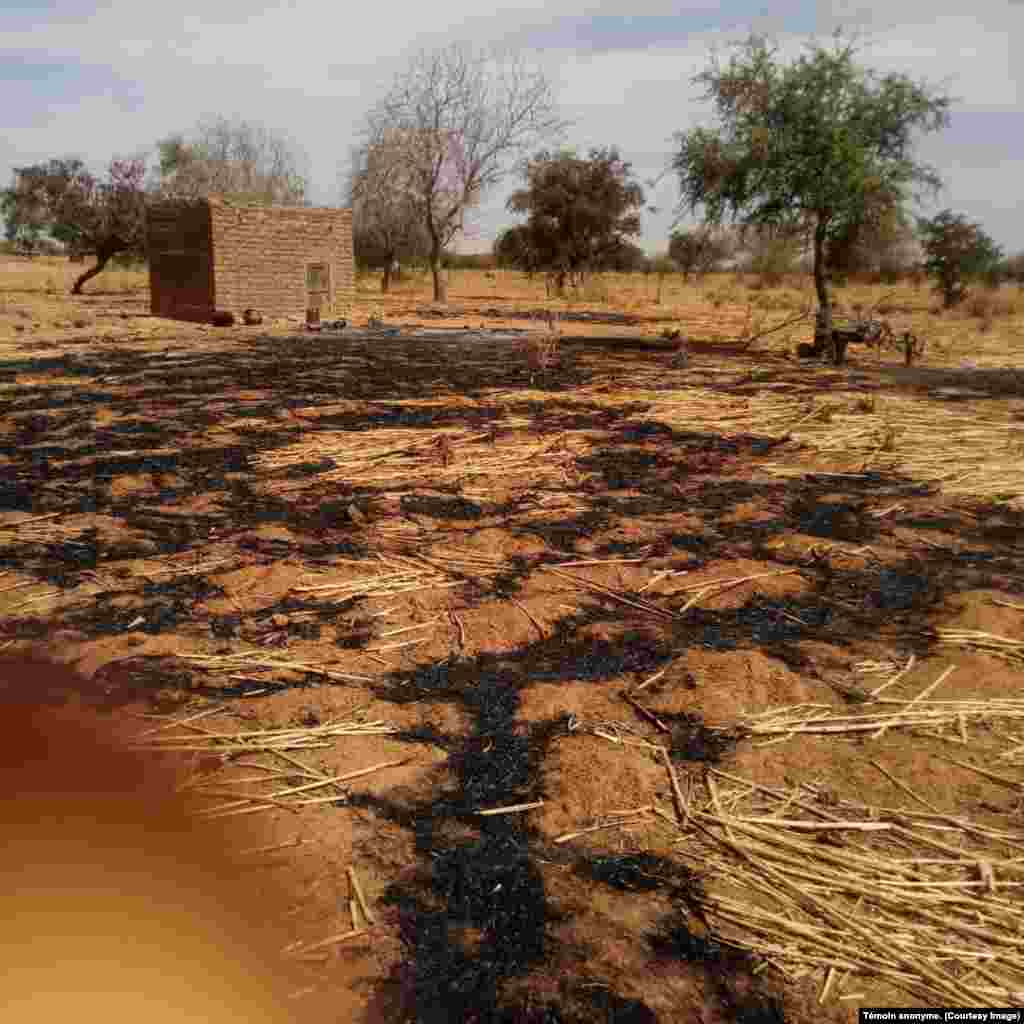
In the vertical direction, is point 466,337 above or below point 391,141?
below

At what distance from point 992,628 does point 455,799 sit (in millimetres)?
2401

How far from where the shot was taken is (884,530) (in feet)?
16.8

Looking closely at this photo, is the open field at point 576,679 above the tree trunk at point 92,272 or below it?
below

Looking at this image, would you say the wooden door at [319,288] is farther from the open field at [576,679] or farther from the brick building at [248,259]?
the open field at [576,679]

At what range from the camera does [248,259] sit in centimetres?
2025

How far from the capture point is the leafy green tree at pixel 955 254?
28.7 metres

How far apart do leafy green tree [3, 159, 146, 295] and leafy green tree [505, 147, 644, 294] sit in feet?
46.0

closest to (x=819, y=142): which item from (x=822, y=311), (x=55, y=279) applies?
(x=822, y=311)

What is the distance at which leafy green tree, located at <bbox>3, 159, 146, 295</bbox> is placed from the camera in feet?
103

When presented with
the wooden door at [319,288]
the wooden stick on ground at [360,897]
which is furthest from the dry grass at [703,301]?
the wooden stick on ground at [360,897]

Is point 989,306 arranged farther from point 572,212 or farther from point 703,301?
point 572,212

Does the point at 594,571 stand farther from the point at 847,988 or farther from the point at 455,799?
the point at 847,988

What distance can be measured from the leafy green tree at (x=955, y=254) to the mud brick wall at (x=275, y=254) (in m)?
18.3

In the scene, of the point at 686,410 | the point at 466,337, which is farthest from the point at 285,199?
the point at 686,410
